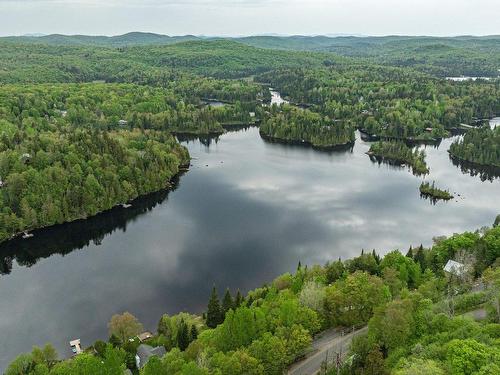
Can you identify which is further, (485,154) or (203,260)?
(485,154)

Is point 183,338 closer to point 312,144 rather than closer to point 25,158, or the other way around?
point 25,158

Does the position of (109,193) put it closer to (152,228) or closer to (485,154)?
(152,228)

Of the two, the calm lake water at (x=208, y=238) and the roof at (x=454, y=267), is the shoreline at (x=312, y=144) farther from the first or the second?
the roof at (x=454, y=267)

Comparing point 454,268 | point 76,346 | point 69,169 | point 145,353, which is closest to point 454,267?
point 454,268

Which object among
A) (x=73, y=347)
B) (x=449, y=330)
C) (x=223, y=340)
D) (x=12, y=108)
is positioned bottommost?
(x=73, y=347)

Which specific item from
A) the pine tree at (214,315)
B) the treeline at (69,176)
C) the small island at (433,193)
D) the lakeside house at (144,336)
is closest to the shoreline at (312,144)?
the small island at (433,193)

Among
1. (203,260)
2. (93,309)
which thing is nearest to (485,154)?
(203,260)

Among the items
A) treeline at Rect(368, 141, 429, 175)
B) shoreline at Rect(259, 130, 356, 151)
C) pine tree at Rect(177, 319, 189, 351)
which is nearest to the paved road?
pine tree at Rect(177, 319, 189, 351)
